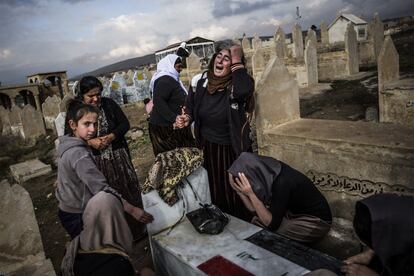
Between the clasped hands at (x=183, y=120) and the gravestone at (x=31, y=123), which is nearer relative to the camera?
the clasped hands at (x=183, y=120)

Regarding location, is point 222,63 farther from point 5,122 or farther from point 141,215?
point 5,122

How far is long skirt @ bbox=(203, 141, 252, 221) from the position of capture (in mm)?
3285

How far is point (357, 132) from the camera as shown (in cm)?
307

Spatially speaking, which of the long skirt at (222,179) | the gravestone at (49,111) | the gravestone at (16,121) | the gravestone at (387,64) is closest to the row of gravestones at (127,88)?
the gravestone at (49,111)

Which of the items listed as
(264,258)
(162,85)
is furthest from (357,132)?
(162,85)

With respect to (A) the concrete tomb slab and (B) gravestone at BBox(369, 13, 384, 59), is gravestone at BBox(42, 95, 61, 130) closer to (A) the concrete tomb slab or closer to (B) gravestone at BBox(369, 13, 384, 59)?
(A) the concrete tomb slab

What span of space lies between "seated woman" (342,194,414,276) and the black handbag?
1.08 m

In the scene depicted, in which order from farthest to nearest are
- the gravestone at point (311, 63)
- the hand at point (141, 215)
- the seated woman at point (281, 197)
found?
the gravestone at point (311, 63)
the seated woman at point (281, 197)
the hand at point (141, 215)

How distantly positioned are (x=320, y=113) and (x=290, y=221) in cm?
704

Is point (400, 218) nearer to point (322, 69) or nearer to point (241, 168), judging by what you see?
point (241, 168)

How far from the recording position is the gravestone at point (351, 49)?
13641 mm

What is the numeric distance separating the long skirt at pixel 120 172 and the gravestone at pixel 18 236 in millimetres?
939

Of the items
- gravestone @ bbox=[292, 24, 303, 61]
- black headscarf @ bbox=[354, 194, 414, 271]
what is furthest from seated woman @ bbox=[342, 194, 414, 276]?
gravestone @ bbox=[292, 24, 303, 61]

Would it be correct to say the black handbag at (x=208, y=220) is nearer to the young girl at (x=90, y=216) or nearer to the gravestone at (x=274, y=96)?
the young girl at (x=90, y=216)
